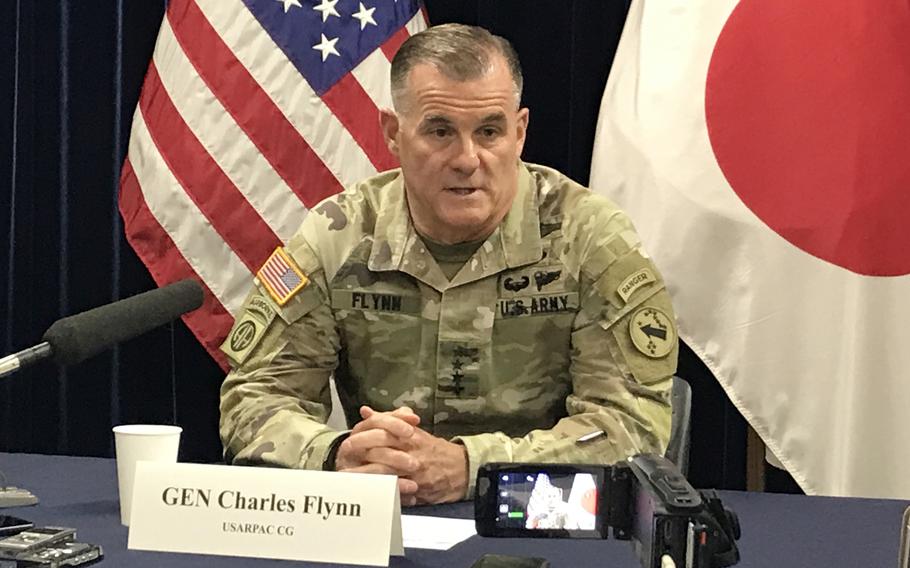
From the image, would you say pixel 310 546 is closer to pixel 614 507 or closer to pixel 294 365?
pixel 614 507

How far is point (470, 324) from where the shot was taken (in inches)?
84.4

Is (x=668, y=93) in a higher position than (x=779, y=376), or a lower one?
higher

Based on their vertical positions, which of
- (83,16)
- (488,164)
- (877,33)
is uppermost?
(83,16)

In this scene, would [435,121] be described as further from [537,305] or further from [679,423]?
[679,423]

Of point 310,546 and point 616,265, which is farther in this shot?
point 616,265

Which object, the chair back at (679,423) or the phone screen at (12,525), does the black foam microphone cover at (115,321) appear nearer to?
the phone screen at (12,525)

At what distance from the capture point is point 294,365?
7.00 ft

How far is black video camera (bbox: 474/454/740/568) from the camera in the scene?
1066 mm

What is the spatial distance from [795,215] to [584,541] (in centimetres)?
134

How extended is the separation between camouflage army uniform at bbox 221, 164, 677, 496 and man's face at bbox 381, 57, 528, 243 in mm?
98

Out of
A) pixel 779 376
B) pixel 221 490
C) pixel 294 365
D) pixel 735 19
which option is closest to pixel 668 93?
pixel 735 19

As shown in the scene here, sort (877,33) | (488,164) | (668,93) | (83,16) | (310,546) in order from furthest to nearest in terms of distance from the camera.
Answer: (83,16)
(668,93)
(877,33)
(488,164)
(310,546)

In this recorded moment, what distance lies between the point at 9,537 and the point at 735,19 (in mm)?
1940

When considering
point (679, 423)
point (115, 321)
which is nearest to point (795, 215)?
point (679, 423)
